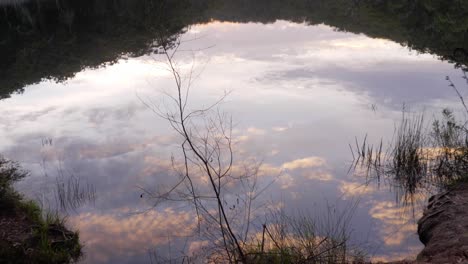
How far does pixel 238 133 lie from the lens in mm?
15516

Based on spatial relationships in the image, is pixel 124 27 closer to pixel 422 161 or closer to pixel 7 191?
pixel 7 191

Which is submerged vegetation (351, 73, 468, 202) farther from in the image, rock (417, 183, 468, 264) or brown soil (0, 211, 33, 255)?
brown soil (0, 211, 33, 255)

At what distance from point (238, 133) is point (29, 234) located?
25.6ft

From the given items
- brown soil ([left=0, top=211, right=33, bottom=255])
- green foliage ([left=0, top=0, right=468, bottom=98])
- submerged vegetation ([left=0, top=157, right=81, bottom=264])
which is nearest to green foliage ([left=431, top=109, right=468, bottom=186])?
green foliage ([left=0, top=0, right=468, bottom=98])

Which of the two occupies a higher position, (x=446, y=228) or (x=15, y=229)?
(x=446, y=228)

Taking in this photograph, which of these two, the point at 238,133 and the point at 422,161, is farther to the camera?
the point at 238,133

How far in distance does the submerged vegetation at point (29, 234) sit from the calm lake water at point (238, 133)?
469mm

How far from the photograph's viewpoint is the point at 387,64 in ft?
82.9

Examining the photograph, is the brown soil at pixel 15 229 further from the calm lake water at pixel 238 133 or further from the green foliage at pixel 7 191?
the calm lake water at pixel 238 133

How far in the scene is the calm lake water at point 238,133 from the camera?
10.2m

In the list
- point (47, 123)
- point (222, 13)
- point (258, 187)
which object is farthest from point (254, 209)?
point (222, 13)

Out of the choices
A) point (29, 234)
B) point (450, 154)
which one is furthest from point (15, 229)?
point (450, 154)

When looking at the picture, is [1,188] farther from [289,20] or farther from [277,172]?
[289,20]

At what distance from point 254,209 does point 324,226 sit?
181cm
